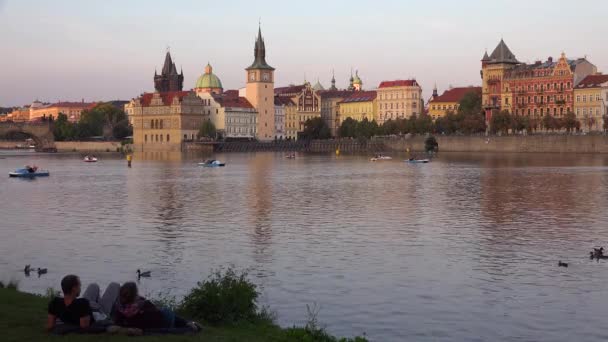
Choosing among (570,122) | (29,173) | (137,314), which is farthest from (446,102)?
(137,314)

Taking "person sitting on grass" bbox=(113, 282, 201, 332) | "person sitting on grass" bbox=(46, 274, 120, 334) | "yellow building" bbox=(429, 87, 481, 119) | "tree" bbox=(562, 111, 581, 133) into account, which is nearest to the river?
"person sitting on grass" bbox=(113, 282, 201, 332)

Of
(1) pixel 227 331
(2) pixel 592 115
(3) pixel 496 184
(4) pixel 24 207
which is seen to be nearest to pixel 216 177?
(3) pixel 496 184

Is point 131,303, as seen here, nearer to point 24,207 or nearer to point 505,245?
point 505,245

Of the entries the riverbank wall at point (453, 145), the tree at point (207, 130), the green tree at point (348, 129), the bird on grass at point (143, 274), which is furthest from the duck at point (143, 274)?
the tree at point (207, 130)

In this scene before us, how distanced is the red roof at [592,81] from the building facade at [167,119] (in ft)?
271

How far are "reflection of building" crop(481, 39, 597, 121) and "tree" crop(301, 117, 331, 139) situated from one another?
43.6m

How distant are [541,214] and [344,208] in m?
10.3

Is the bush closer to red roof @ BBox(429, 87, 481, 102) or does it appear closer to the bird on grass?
the bird on grass

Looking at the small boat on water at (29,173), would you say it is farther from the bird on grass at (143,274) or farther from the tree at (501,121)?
the tree at (501,121)

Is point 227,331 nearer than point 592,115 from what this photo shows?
Yes

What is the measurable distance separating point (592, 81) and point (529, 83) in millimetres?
12557

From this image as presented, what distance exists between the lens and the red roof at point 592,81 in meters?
142

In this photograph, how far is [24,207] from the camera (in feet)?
161

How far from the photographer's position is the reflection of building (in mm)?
147750
